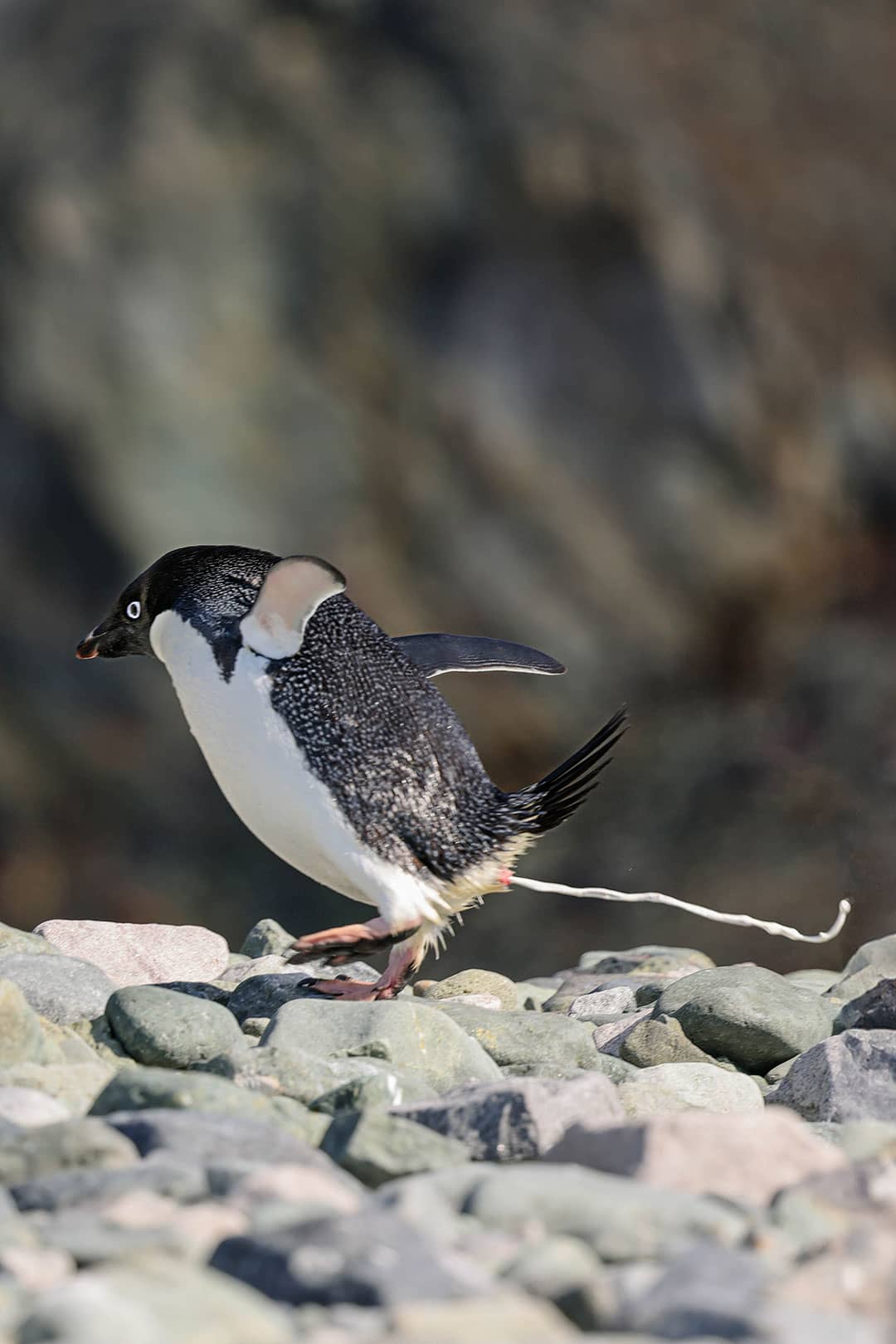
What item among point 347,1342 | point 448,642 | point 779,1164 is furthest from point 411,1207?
point 448,642

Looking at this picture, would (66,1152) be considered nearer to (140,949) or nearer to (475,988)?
(140,949)

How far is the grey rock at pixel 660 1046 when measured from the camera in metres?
2.91

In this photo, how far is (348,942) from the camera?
2.67m

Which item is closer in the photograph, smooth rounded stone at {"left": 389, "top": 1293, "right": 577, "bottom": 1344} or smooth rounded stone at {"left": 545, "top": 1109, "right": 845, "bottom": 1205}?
smooth rounded stone at {"left": 389, "top": 1293, "right": 577, "bottom": 1344}

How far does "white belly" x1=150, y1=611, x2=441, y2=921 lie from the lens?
2805 millimetres

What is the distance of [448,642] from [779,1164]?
6.07ft

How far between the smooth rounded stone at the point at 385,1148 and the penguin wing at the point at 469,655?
1.52m

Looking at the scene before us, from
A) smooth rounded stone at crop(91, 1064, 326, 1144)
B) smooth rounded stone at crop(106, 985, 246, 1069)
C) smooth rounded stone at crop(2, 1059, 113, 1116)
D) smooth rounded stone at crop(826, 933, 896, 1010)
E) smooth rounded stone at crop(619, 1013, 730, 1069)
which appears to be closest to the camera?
smooth rounded stone at crop(91, 1064, 326, 1144)

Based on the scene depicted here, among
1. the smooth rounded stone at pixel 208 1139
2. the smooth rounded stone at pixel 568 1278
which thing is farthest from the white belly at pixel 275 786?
the smooth rounded stone at pixel 568 1278

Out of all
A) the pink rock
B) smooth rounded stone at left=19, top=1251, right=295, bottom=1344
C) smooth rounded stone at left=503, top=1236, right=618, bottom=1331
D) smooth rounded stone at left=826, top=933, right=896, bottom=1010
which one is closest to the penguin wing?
the pink rock

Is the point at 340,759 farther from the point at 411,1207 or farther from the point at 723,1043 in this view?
the point at 411,1207

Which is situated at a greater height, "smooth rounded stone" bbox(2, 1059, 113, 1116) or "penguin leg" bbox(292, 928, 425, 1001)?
"penguin leg" bbox(292, 928, 425, 1001)

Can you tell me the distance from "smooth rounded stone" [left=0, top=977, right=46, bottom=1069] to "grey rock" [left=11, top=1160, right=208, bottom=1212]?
24.6 inches

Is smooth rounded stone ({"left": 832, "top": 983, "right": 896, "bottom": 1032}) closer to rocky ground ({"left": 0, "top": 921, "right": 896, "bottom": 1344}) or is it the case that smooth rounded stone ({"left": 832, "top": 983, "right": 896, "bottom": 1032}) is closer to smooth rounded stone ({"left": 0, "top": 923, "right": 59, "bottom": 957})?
rocky ground ({"left": 0, "top": 921, "right": 896, "bottom": 1344})
